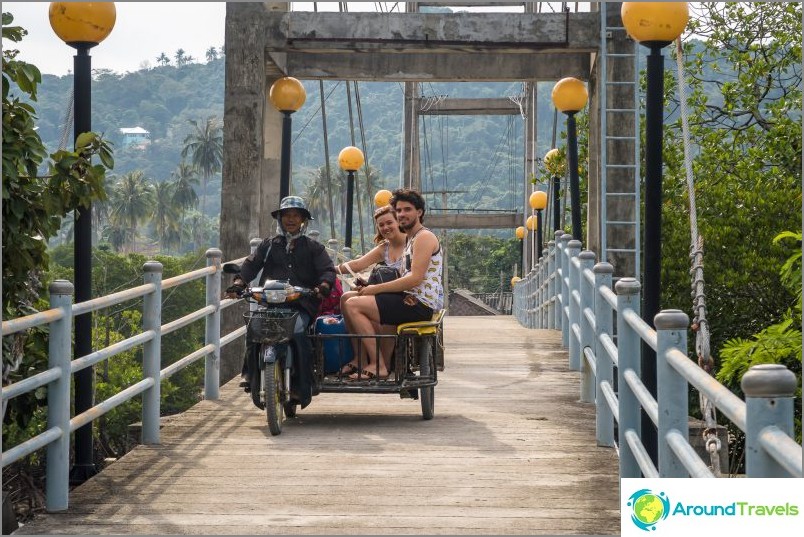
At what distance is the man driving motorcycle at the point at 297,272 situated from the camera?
861 centimetres

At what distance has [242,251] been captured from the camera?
558 inches

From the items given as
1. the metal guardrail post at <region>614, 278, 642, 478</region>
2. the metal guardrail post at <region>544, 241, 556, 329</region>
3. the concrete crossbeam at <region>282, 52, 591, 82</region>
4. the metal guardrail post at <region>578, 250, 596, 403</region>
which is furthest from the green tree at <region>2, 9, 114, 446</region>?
the metal guardrail post at <region>544, 241, 556, 329</region>

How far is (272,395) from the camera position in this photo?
27.2ft

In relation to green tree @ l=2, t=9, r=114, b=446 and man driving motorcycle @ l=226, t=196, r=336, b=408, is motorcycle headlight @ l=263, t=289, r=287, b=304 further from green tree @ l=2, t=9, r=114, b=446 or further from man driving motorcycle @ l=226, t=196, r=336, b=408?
green tree @ l=2, t=9, r=114, b=446

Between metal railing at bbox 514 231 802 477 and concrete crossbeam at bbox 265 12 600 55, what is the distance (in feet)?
19.5

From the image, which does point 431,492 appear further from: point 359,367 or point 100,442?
point 100,442

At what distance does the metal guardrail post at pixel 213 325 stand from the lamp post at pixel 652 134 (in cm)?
340

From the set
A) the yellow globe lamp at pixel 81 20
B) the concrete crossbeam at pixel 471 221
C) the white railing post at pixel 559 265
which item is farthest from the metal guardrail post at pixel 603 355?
the concrete crossbeam at pixel 471 221

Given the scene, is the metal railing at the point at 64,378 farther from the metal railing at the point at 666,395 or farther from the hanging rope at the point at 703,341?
the hanging rope at the point at 703,341

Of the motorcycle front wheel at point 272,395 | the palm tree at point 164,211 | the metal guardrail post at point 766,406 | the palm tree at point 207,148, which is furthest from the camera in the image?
the palm tree at point 207,148

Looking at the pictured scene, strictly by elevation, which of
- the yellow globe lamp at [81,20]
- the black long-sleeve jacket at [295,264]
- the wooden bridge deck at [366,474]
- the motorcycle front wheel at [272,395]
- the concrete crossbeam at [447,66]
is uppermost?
the concrete crossbeam at [447,66]

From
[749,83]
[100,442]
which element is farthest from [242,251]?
[100,442]

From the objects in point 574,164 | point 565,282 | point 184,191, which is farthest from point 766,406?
point 184,191

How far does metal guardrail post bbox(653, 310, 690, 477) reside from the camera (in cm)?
483
